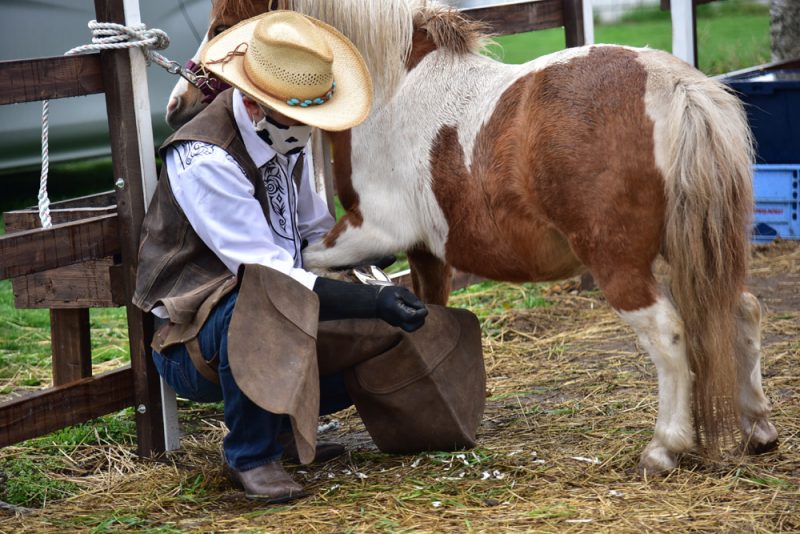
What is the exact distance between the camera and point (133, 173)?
3.36 meters

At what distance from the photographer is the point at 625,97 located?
2877 mm

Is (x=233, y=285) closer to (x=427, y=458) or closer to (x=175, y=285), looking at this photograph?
(x=175, y=285)

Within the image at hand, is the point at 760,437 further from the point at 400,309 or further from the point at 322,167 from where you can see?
the point at 322,167

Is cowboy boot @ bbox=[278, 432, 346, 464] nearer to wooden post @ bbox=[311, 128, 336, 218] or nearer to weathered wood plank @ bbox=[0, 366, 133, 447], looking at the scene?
weathered wood plank @ bbox=[0, 366, 133, 447]

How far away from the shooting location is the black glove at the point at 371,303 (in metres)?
2.91

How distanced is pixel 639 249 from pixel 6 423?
2.00 meters

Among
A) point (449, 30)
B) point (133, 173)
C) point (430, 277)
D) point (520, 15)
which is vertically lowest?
point (430, 277)

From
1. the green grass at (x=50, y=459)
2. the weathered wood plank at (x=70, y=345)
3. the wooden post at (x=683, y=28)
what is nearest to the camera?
the green grass at (x=50, y=459)

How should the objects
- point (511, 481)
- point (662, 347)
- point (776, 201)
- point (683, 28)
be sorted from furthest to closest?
point (776, 201)
point (683, 28)
point (511, 481)
point (662, 347)

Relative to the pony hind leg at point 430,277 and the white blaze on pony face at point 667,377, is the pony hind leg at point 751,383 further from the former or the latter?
the pony hind leg at point 430,277

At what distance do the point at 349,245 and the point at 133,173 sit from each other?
767 millimetres

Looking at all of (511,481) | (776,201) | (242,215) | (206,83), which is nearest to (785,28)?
(776,201)

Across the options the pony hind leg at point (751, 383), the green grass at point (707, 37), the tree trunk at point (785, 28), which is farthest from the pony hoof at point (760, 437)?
the green grass at point (707, 37)

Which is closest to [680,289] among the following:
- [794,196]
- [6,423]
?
[6,423]
